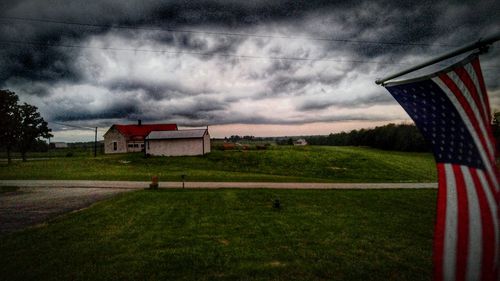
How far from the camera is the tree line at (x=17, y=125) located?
39938 mm

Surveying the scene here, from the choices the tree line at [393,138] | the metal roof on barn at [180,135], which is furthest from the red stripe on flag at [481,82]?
the tree line at [393,138]

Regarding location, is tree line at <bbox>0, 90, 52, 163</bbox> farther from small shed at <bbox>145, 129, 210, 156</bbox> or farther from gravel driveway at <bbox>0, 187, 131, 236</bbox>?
gravel driveway at <bbox>0, 187, 131, 236</bbox>

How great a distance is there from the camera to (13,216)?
12.1 metres

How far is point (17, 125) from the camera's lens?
43188 millimetres

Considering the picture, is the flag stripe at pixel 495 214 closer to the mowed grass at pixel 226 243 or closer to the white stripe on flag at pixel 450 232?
the white stripe on flag at pixel 450 232

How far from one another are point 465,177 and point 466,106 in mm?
767

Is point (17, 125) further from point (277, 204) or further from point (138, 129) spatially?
point (277, 204)

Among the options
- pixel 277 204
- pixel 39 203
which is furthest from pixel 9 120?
pixel 277 204

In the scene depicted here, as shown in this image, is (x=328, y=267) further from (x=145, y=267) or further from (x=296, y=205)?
(x=296, y=205)

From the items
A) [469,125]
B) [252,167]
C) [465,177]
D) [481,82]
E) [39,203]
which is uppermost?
[481,82]

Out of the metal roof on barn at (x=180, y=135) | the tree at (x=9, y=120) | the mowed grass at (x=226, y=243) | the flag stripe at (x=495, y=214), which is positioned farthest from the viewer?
the metal roof on barn at (x=180, y=135)

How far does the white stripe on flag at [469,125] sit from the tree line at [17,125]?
168 ft

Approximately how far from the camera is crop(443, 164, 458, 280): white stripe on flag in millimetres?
2781

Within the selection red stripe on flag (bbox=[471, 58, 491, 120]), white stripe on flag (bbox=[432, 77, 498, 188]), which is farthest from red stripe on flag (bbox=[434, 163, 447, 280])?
red stripe on flag (bbox=[471, 58, 491, 120])
